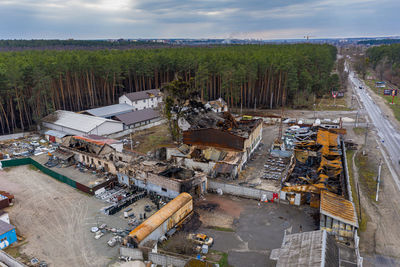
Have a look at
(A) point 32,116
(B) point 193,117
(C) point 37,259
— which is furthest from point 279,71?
(C) point 37,259

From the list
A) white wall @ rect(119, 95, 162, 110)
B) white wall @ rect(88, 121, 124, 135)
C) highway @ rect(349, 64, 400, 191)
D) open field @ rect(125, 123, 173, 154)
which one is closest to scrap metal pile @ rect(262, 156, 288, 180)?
highway @ rect(349, 64, 400, 191)

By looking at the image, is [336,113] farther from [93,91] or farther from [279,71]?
[93,91]

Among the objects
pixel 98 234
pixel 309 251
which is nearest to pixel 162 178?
pixel 98 234

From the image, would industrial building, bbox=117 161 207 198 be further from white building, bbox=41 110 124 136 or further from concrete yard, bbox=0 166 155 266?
white building, bbox=41 110 124 136

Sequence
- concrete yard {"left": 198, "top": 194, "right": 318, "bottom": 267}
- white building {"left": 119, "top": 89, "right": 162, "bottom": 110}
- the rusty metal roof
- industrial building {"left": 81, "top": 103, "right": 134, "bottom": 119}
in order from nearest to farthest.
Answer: concrete yard {"left": 198, "top": 194, "right": 318, "bottom": 267} < the rusty metal roof < industrial building {"left": 81, "top": 103, "right": 134, "bottom": 119} < white building {"left": 119, "top": 89, "right": 162, "bottom": 110}

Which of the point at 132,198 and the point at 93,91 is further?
the point at 93,91

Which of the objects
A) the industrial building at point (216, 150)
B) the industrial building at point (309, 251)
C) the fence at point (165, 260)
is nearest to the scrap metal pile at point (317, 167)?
Answer: the industrial building at point (216, 150)
